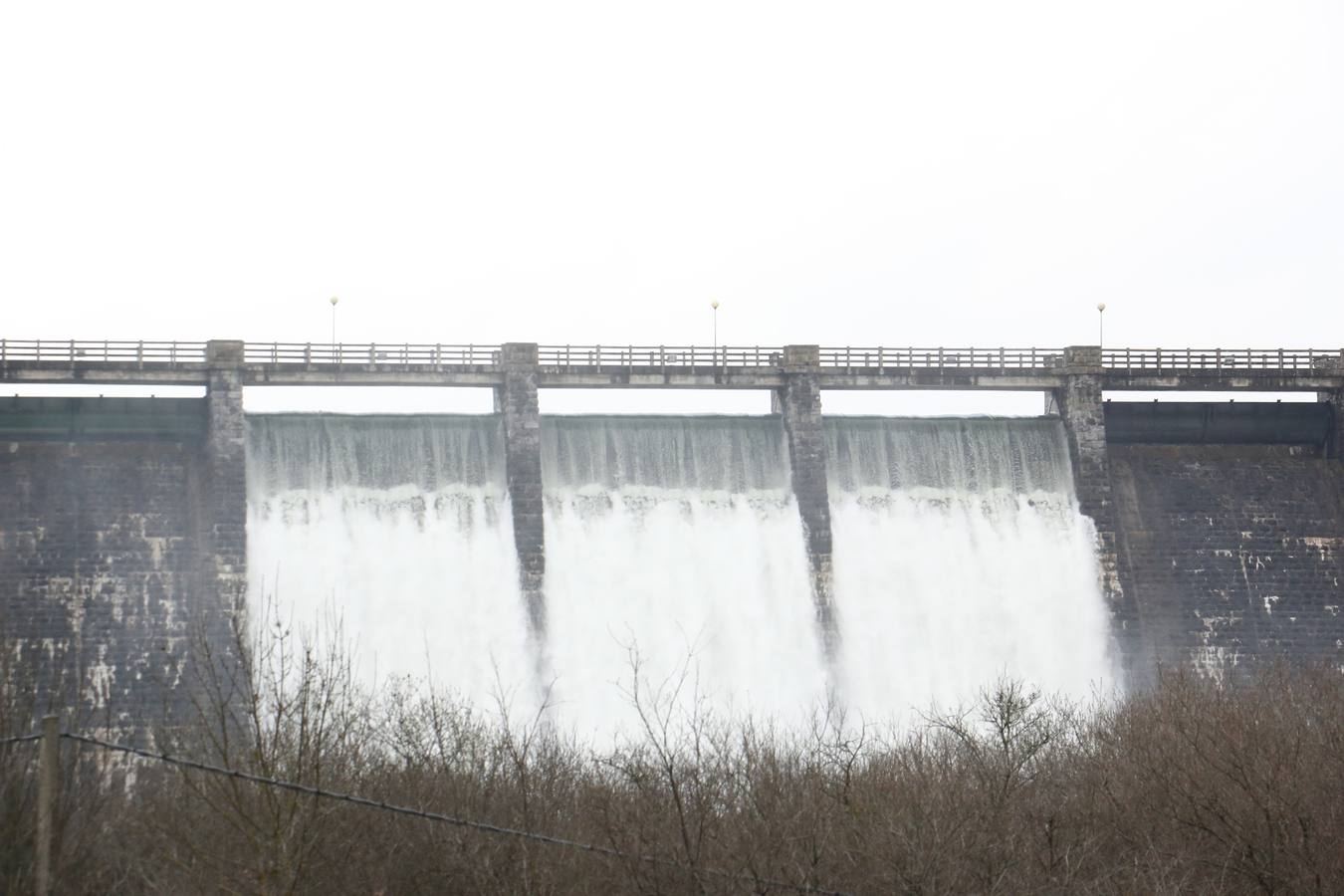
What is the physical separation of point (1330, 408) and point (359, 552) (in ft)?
114

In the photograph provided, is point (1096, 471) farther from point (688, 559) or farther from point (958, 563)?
point (688, 559)

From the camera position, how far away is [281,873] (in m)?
24.1

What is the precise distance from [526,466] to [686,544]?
A: 573 centimetres

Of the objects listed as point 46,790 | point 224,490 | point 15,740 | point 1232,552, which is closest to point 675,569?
point 224,490

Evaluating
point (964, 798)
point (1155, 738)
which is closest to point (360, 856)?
point (964, 798)

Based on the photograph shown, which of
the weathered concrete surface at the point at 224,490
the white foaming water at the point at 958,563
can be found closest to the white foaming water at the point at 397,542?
the weathered concrete surface at the point at 224,490

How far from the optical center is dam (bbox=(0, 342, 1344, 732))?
172 ft

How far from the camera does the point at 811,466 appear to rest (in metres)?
58.1

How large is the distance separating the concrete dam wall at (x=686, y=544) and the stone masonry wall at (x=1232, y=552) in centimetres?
9

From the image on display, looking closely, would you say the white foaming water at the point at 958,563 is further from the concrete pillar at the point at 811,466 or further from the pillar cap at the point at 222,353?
the pillar cap at the point at 222,353

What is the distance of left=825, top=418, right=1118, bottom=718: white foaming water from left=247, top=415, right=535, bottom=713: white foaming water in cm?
1110

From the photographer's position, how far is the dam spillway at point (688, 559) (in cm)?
5391

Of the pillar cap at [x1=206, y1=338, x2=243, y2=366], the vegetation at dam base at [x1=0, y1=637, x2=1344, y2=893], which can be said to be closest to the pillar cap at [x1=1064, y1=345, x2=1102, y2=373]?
the vegetation at dam base at [x1=0, y1=637, x2=1344, y2=893]

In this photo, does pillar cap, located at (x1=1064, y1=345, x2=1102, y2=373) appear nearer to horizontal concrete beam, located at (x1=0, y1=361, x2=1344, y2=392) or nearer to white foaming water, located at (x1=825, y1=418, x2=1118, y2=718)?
horizontal concrete beam, located at (x1=0, y1=361, x2=1344, y2=392)
